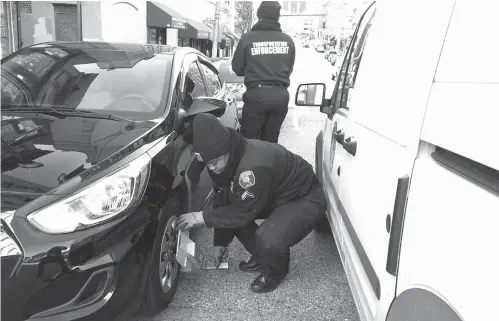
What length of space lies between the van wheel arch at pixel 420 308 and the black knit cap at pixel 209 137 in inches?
50.3

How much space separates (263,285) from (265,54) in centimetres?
256

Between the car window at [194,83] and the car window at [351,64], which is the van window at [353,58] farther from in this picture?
the car window at [194,83]

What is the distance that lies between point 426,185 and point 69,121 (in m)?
2.10

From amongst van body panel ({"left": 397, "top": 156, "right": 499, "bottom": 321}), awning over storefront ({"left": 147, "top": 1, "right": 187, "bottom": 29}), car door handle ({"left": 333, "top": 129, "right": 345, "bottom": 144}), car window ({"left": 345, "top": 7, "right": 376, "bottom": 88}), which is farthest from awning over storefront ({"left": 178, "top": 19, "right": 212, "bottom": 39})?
van body panel ({"left": 397, "top": 156, "right": 499, "bottom": 321})

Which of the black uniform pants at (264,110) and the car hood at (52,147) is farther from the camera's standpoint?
the black uniform pants at (264,110)

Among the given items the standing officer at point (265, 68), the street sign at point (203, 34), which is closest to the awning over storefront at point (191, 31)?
the street sign at point (203, 34)

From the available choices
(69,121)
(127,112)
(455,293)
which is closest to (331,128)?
(127,112)

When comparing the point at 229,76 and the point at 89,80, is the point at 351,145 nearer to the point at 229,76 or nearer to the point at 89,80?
the point at 89,80

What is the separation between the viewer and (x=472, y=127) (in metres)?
1.08

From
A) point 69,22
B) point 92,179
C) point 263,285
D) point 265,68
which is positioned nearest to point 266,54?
point 265,68

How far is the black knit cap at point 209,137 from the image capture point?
2.39 metres

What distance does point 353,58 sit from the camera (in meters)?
3.08

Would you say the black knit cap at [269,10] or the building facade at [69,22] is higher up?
the black knit cap at [269,10]

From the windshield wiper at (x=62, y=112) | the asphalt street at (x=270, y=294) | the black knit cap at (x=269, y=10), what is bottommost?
the asphalt street at (x=270, y=294)
